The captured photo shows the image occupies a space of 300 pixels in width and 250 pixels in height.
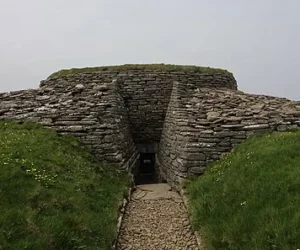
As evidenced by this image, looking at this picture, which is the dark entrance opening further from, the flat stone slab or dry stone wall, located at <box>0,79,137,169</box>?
the flat stone slab

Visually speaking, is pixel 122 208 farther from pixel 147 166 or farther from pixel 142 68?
pixel 142 68

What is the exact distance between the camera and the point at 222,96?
1680 cm

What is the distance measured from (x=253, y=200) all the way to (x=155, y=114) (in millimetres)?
11301

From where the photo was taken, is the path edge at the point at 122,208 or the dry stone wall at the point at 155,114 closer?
the path edge at the point at 122,208

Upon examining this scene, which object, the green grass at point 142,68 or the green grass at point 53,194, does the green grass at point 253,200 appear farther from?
the green grass at point 142,68

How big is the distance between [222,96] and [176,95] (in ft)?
7.09

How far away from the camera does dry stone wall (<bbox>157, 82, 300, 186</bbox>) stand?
1238 cm

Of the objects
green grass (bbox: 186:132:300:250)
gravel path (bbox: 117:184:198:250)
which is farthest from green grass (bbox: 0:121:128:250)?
green grass (bbox: 186:132:300:250)

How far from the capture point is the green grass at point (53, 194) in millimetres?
6648

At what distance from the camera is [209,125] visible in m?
13.4

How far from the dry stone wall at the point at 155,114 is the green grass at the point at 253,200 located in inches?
72.7

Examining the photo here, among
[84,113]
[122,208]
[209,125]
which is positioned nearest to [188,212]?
[122,208]

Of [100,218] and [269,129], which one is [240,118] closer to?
[269,129]

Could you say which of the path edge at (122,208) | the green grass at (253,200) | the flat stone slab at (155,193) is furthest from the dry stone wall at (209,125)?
the path edge at (122,208)
